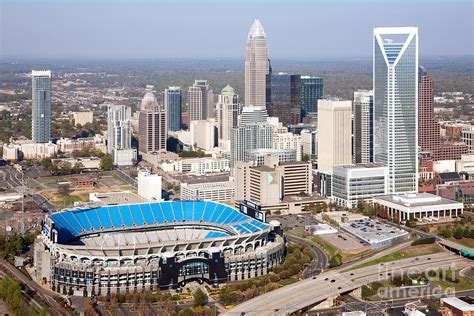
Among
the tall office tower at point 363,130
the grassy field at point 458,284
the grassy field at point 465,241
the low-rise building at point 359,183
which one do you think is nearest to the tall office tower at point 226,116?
the tall office tower at point 363,130

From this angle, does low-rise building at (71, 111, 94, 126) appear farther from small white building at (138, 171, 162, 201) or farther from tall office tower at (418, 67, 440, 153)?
tall office tower at (418, 67, 440, 153)

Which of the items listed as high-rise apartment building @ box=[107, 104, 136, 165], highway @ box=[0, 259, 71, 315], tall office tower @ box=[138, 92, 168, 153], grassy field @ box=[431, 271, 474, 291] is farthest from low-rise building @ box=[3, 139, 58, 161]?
grassy field @ box=[431, 271, 474, 291]

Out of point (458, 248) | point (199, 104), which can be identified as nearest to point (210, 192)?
point (458, 248)

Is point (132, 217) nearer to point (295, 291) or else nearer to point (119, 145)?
point (295, 291)

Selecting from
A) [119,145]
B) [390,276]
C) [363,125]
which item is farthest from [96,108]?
[390,276]

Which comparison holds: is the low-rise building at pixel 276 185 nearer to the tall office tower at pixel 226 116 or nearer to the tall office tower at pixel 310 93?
the tall office tower at pixel 226 116
